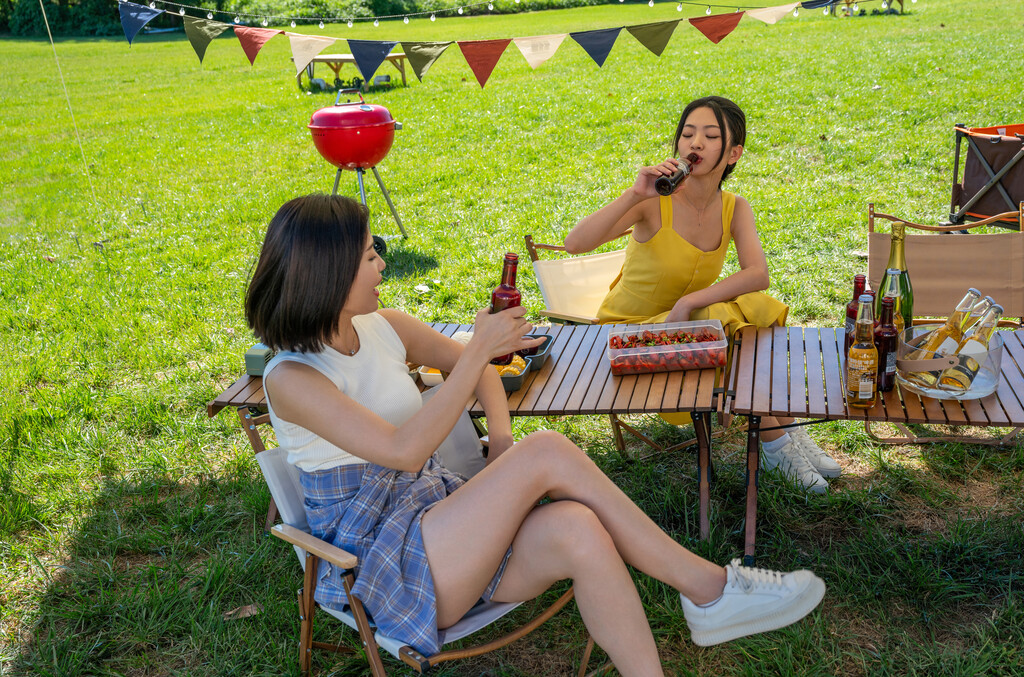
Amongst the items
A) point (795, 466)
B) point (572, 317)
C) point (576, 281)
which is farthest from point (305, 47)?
point (795, 466)

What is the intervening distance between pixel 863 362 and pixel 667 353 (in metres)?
0.60

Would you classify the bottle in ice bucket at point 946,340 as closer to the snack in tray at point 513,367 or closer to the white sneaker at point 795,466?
the white sneaker at point 795,466

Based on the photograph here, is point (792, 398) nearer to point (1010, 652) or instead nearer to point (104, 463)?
point (1010, 652)

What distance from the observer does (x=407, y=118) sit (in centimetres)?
1109

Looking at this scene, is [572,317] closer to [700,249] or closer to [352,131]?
[700,249]

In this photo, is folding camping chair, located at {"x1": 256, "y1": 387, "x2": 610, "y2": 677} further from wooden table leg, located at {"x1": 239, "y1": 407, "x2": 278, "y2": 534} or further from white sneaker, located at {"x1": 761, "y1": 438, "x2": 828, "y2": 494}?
white sneaker, located at {"x1": 761, "y1": 438, "x2": 828, "y2": 494}

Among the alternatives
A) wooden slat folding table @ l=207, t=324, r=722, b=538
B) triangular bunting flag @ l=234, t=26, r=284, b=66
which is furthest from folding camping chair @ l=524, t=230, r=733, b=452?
triangular bunting flag @ l=234, t=26, r=284, b=66

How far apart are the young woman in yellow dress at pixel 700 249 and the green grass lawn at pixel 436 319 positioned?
25 cm

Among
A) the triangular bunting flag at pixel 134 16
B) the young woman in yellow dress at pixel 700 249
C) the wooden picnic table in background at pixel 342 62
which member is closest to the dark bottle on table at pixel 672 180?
the young woman in yellow dress at pixel 700 249

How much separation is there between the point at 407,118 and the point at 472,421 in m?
9.11

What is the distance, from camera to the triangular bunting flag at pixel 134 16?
5.41 m

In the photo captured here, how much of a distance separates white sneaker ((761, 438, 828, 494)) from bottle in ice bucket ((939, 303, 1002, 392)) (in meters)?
0.82

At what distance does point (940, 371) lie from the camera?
2.42 metres

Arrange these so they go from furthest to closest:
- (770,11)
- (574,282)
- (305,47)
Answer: (305,47)
(770,11)
(574,282)
